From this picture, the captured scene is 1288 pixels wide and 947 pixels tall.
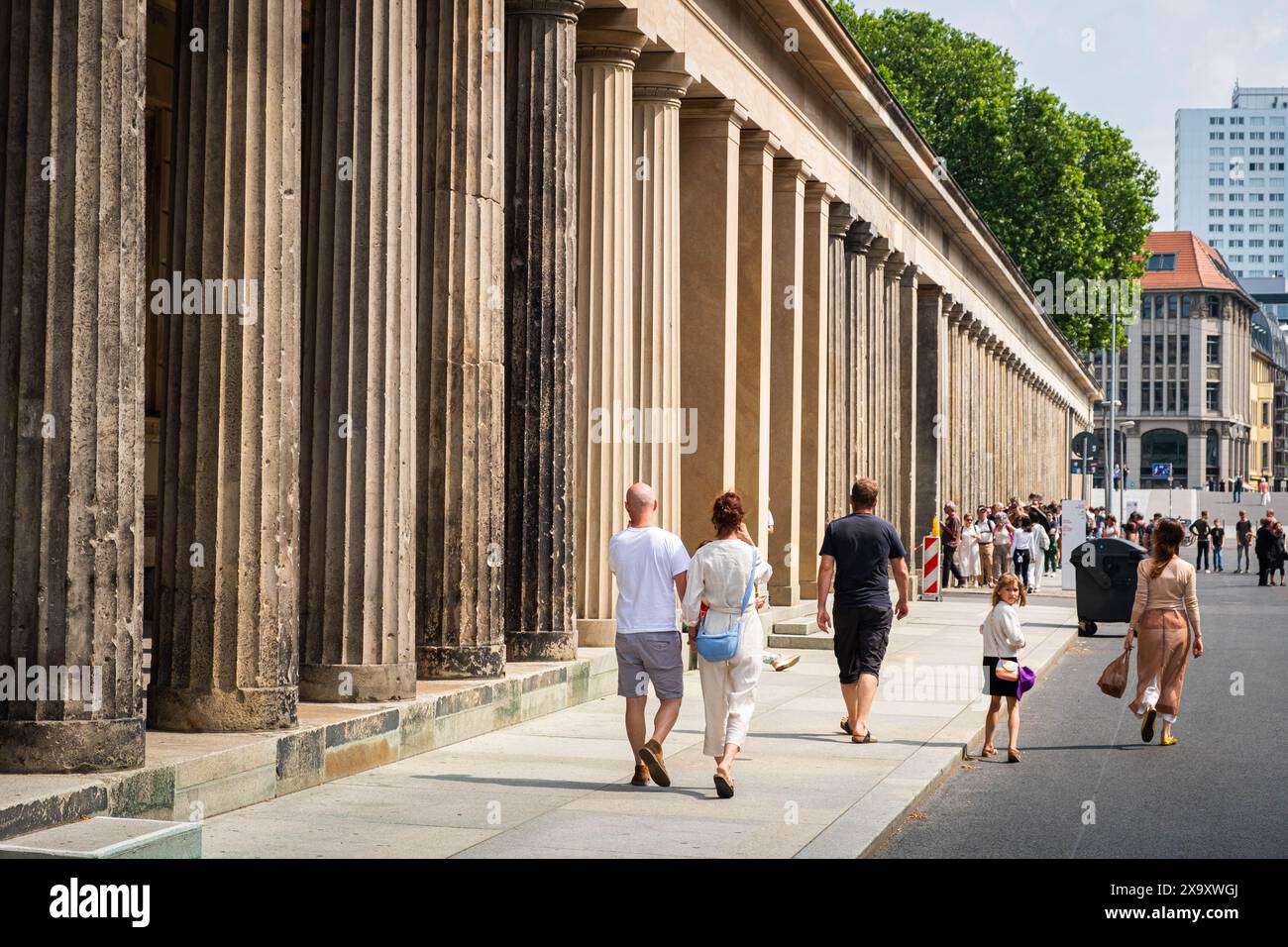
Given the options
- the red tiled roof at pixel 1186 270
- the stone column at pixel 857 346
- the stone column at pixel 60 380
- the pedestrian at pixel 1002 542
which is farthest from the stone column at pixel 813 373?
the red tiled roof at pixel 1186 270

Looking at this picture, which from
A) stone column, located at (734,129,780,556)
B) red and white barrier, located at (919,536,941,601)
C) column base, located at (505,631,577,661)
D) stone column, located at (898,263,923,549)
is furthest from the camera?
stone column, located at (898,263,923,549)

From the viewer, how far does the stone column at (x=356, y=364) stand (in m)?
12.2

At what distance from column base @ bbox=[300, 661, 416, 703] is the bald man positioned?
2.12m

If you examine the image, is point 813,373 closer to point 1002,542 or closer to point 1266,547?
point 1002,542

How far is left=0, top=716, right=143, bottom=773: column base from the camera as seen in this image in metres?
8.77

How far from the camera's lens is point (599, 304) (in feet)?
57.6

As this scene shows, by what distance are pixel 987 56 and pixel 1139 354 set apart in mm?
89628

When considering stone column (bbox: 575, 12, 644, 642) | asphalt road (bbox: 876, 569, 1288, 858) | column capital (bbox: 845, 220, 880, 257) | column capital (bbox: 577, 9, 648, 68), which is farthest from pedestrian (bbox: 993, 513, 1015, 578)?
column capital (bbox: 577, 9, 648, 68)

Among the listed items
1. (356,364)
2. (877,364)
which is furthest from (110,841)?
(877,364)

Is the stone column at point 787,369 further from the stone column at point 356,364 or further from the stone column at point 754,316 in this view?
the stone column at point 356,364

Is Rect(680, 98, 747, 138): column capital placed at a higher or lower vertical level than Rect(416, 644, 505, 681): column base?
higher

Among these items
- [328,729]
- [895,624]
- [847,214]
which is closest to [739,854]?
[328,729]

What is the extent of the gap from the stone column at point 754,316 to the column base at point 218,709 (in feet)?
43.3

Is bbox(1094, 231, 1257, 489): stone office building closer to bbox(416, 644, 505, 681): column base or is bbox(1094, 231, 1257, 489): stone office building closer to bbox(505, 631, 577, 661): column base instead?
bbox(505, 631, 577, 661): column base
